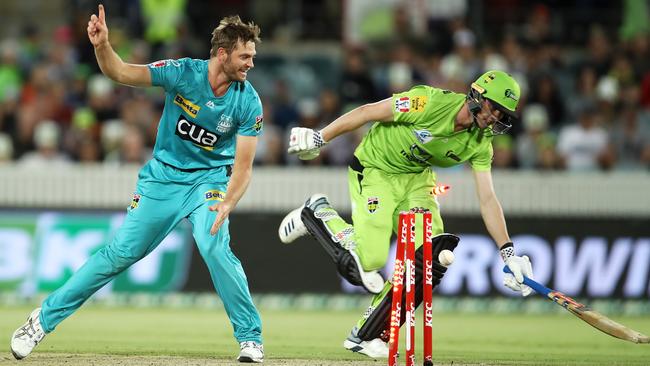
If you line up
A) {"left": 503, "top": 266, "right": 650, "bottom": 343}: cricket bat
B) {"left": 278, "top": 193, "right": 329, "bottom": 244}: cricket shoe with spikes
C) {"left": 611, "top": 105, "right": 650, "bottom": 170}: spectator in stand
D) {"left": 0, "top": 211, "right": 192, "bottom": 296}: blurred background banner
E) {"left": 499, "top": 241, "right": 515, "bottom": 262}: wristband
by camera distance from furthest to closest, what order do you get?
{"left": 611, "top": 105, "right": 650, "bottom": 170}: spectator in stand → {"left": 0, "top": 211, "right": 192, "bottom": 296}: blurred background banner → {"left": 278, "top": 193, "right": 329, "bottom": 244}: cricket shoe with spikes → {"left": 499, "top": 241, "right": 515, "bottom": 262}: wristband → {"left": 503, "top": 266, "right": 650, "bottom": 343}: cricket bat

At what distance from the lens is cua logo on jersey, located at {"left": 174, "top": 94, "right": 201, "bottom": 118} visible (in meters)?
8.13

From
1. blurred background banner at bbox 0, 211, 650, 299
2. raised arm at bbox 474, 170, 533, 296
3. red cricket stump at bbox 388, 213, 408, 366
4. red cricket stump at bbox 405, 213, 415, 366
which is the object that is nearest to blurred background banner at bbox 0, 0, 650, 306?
blurred background banner at bbox 0, 211, 650, 299

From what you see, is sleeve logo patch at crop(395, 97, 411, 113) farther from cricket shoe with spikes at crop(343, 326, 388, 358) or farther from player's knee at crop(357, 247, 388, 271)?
cricket shoe with spikes at crop(343, 326, 388, 358)

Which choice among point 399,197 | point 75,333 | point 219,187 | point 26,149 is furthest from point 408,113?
point 26,149

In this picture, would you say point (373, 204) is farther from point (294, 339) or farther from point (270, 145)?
point (270, 145)

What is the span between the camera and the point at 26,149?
15.9 meters

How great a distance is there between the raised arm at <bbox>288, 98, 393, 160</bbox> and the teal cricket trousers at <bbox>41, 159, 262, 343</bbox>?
65 centimetres

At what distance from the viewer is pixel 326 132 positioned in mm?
8289

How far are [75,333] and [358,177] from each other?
3.40 meters

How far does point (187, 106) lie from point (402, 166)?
169cm

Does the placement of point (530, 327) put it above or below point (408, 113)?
below

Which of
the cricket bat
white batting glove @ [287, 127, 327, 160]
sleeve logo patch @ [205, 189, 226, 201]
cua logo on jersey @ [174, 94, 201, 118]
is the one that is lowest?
the cricket bat

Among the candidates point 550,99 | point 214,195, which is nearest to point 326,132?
point 214,195

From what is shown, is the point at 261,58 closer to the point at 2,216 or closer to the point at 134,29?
the point at 134,29
